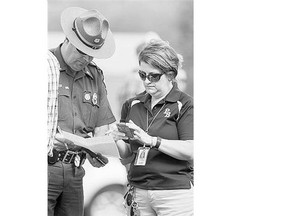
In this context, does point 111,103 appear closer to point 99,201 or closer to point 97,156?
point 97,156

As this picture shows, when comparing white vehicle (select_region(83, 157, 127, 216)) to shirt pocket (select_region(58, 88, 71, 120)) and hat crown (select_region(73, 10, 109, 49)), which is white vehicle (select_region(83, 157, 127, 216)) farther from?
hat crown (select_region(73, 10, 109, 49))

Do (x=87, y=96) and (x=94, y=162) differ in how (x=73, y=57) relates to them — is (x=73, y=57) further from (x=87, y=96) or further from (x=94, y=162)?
(x=94, y=162)

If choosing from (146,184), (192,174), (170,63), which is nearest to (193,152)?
(192,174)

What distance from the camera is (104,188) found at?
2.90 m

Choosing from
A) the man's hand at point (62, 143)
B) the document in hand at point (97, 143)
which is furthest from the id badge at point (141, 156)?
the man's hand at point (62, 143)

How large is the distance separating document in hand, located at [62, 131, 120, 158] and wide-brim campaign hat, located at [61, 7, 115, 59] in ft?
1.61

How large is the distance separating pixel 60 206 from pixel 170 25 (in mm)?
A: 1251

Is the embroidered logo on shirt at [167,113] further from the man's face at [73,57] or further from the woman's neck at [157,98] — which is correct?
the man's face at [73,57]

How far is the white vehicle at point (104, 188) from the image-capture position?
2889mm

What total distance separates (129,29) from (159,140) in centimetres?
68

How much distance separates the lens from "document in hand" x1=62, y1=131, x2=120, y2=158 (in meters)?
2.80

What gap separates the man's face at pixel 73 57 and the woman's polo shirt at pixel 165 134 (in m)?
0.44

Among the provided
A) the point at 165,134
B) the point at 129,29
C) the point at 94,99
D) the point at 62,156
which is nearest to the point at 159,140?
the point at 165,134

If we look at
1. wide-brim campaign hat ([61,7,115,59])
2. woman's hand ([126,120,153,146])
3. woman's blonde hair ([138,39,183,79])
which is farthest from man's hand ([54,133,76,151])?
woman's blonde hair ([138,39,183,79])
